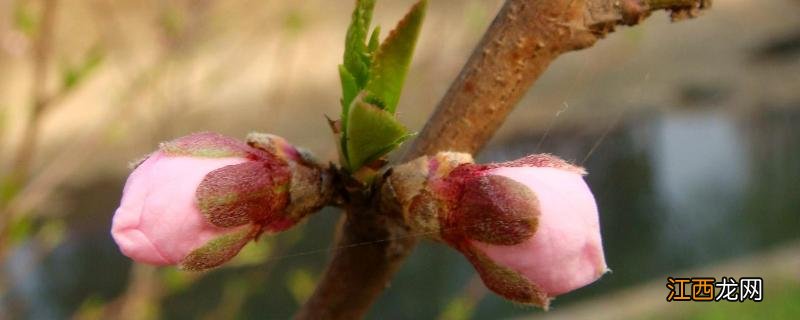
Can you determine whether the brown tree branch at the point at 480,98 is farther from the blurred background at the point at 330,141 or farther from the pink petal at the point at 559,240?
the blurred background at the point at 330,141

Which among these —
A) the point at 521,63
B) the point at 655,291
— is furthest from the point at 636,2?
the point at 655,291

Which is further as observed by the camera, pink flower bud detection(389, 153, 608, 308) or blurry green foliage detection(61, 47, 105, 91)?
blurry green foliage detection(61, 47, 105, 91)

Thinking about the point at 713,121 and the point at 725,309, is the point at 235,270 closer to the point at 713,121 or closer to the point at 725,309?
the point at 725,309

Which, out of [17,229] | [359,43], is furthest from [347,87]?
[17,229]

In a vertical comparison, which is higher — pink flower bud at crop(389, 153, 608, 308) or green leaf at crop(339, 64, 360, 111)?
green leaf at crop(339, 64, 360, 111)

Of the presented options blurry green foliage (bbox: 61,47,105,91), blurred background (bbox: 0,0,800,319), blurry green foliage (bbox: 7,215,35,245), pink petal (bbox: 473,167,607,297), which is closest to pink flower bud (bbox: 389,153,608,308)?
pink petal (bbox: 473,167,607,297)

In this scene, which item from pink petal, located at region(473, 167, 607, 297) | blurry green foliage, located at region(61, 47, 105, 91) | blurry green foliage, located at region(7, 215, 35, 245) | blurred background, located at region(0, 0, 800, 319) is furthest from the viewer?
blurred background, located at region(0, 0, 800, 319)

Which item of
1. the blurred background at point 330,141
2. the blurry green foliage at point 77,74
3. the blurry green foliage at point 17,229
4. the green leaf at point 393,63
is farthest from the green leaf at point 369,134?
the blurred background at point 330,141

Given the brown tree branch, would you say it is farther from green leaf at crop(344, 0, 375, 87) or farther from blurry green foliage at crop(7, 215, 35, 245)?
blurry green foliage at crop(7, 215, 35, 245)
